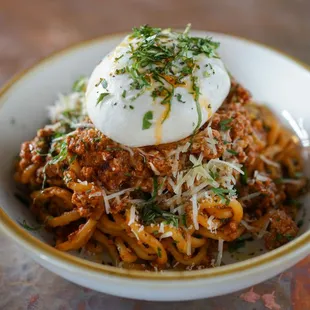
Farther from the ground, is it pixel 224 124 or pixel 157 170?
pixel 224 124

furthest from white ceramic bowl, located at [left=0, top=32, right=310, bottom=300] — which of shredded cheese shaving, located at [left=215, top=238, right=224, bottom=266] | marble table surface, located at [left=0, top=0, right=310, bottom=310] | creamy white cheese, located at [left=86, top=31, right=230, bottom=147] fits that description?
marble table surface, located at [left=0, top=0, right=310, bottom=310]

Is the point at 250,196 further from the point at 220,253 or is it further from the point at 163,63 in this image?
the point at 163,63

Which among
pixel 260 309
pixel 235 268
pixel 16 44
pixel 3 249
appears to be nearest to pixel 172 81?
pixel 235 268

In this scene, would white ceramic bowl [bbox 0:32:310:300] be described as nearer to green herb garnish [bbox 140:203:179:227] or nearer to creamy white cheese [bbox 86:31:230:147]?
green herb garnish [bbox 140:203:179:227]

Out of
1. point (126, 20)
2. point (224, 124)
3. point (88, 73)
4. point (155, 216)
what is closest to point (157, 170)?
point (155, 216)

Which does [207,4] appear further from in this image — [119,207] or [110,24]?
[119,207]

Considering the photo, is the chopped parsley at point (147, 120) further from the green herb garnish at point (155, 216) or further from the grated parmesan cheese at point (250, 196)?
the grated parmesan cheese at point (250, 196)
